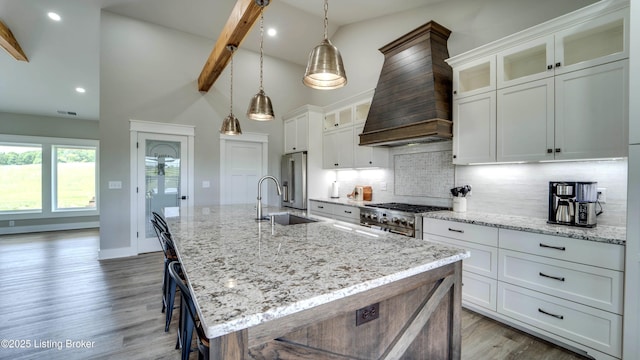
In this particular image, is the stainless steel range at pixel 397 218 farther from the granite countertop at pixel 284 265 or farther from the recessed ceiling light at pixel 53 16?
the recessed ceiling light at pixel 53 16

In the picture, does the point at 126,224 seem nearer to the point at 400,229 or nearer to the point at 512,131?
the point at 400,229

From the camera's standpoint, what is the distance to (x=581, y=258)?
1.87m

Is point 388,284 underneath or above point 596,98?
underneath

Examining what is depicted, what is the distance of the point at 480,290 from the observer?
245cm

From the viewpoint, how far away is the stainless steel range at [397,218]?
2918mm

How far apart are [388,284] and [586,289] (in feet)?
5.87

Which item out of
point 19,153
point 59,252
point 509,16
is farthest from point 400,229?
point 19,153

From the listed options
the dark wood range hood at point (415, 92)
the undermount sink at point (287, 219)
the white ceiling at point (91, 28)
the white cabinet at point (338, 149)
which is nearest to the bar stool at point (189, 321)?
the undermount sink at point (287, 219)

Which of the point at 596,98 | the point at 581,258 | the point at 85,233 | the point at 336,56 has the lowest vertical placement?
the point at 85,233

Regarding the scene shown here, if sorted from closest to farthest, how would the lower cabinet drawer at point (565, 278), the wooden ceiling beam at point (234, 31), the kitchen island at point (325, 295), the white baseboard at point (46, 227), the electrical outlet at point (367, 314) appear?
1. the kitchen island at point (325, 295)
2. the electrical outlet at point (367, 314)
3. the lower cabinet drawer at point (565, 278)
4. the wooden ceiling beam at point (234, 31)
5. the white baseboard at point (46, 227)

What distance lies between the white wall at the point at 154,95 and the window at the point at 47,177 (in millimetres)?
4089

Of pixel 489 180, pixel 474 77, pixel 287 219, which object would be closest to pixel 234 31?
pixel 287 219

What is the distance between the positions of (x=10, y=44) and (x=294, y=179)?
452 centimetres

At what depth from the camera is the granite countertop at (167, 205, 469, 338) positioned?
2.55 ft
